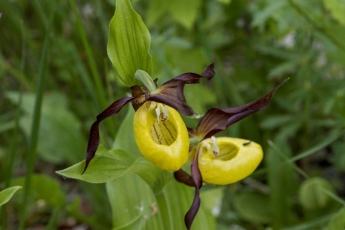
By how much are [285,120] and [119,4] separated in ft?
3.49

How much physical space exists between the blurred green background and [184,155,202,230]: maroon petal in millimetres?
361

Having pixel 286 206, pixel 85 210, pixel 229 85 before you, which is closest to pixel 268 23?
pixel 229 85

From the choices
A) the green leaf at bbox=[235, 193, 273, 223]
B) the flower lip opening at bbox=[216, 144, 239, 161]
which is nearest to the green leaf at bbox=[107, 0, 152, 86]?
the flower lip opening at bbox=[216, 144, 239, 161]

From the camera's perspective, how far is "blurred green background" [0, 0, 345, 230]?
1348mm

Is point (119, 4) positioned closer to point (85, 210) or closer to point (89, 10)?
point (85, 210)

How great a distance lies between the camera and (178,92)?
0.73 metres

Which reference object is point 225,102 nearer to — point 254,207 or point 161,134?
point 254,207

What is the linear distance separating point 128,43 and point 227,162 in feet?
0.95

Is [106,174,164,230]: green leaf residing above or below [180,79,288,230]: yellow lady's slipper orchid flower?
below

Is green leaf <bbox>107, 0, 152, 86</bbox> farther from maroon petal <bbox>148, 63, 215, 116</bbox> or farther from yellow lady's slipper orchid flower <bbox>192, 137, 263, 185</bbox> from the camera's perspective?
yellow lady's slipper orchid flower <bbox>192, 137, 263, 185</bbox>

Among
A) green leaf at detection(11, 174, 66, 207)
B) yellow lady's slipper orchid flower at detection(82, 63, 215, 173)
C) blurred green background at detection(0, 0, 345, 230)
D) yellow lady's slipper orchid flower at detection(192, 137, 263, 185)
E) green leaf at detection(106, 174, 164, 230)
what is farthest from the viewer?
blurred green background at detection(0, 0, 345, 230)

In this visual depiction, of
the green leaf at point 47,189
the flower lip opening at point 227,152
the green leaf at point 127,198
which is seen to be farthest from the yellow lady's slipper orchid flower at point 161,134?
the green leaf at point 47,189

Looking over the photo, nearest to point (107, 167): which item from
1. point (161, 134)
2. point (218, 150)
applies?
point (161, 134)

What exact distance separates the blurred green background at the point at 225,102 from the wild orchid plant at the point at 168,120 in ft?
0.99
